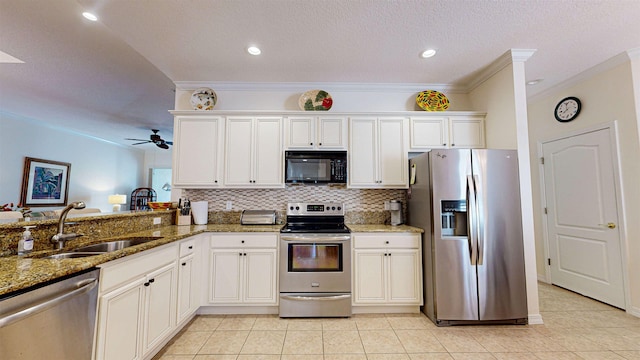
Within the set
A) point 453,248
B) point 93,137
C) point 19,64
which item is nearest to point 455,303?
point 453,248

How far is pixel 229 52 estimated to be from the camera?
2521mm

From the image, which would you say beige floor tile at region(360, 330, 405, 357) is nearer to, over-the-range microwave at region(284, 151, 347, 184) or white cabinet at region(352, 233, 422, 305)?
white cabinet at region(352, 233, 422, 305)

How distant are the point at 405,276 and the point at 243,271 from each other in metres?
1.70

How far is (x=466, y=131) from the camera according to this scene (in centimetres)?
302

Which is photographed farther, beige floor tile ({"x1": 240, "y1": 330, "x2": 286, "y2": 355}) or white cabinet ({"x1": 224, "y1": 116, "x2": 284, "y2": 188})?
white cabinet ({"x1": 224, "y1": 116, "x2": 284, "y2": 188})

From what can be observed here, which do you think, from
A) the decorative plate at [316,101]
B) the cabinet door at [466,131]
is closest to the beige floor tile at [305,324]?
the decorative plate at [316,101]

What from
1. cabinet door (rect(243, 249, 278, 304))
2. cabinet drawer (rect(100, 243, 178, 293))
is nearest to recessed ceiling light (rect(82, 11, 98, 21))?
cabinet drawer (rect(100, 243, 178, 293))

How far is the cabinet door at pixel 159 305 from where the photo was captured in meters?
1.76

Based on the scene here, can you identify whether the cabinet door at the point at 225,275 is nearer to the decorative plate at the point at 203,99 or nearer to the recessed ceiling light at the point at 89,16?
the decorative plate at the point at 203,99

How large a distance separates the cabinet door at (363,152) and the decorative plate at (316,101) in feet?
1.34

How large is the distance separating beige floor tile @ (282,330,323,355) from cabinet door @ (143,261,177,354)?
95cm

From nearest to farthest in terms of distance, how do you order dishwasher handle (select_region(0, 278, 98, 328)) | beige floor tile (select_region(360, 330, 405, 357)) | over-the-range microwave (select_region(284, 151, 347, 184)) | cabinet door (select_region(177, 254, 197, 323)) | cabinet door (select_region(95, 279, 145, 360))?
dishwasher handle (select_region(0, 278, 98, 328)) → cabinet door (select_region(95, 279, 145, 360)) → beige floor tile (select_region(360, 330, 405, 357)) → cabinet door (select_region(177, 254, 197, 323)) → over-the-range microwave (select_region(284, 151, 347, 184))

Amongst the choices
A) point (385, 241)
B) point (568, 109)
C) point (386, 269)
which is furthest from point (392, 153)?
point (568, 109)

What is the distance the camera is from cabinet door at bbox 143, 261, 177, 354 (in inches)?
69.4
